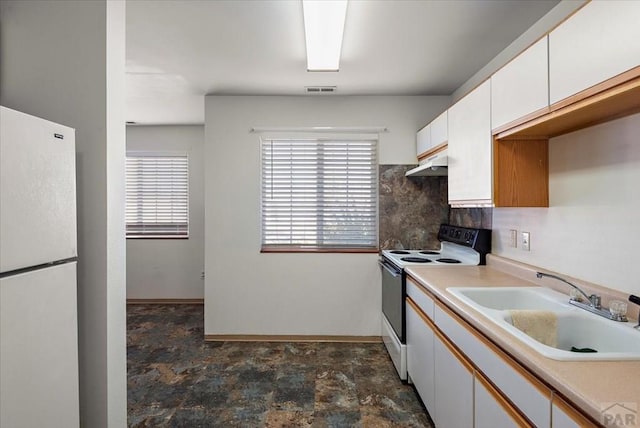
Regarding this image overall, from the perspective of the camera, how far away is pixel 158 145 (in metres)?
4.62

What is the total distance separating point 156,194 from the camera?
466cm

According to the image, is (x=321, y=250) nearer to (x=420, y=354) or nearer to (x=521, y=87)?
(x=420, y=354)

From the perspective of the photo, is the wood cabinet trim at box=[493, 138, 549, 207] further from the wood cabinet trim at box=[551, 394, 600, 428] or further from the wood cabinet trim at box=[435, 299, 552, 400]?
the wood cabinet trim at box=[551, 394, 600, 428]

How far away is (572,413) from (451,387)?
880mm

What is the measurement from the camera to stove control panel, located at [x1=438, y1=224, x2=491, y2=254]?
8.11 feet

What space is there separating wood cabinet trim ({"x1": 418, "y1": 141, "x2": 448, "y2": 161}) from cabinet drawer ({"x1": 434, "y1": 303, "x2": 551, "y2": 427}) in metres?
1.51

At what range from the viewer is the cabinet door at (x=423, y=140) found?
2.95 m

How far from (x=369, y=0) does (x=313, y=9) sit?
1.09ft

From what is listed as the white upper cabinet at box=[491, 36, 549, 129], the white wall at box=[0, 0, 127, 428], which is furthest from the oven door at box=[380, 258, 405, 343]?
the white wall at box=[0, 0, 127, 428]

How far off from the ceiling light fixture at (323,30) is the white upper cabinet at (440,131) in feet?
3.16

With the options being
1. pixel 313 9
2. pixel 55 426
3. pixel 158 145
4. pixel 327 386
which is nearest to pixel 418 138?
pixel 313 9

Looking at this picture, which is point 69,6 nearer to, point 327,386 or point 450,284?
point 450,284

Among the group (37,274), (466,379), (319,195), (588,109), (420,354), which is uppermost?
(588,109)

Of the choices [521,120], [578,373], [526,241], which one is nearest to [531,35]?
A: [521,120]
